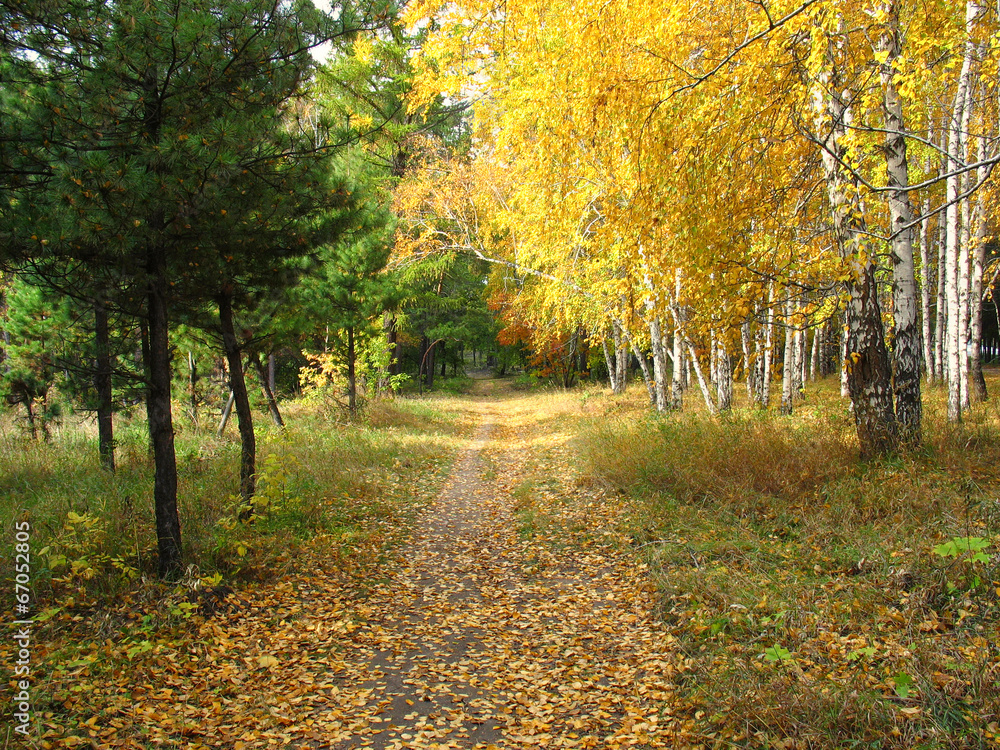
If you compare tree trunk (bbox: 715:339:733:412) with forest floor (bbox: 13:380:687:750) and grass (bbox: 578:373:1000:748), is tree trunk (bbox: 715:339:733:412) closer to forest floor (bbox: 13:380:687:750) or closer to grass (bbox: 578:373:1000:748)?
grass (bbox: 578:373:1000:748)

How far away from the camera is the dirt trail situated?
3.61 m

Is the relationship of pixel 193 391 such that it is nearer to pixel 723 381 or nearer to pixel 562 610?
pixel 562 610

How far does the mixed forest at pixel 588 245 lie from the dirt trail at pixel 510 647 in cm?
38

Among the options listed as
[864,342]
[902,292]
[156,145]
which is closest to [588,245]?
[864,342]

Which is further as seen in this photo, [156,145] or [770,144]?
[770,144]

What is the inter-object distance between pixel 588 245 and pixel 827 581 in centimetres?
856

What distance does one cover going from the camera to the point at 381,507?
857 centimetres

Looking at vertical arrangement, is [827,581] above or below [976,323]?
below

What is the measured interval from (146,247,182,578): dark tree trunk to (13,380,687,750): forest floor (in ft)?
2.12

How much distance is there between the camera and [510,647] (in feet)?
15.3

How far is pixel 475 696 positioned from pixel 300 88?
543cm

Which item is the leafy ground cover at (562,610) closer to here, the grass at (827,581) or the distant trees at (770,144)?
the grass at (827,581)

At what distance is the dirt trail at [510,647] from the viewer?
3.61 meters

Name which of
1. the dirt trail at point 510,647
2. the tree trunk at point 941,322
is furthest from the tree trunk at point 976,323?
the dirt trail at point 510,647
